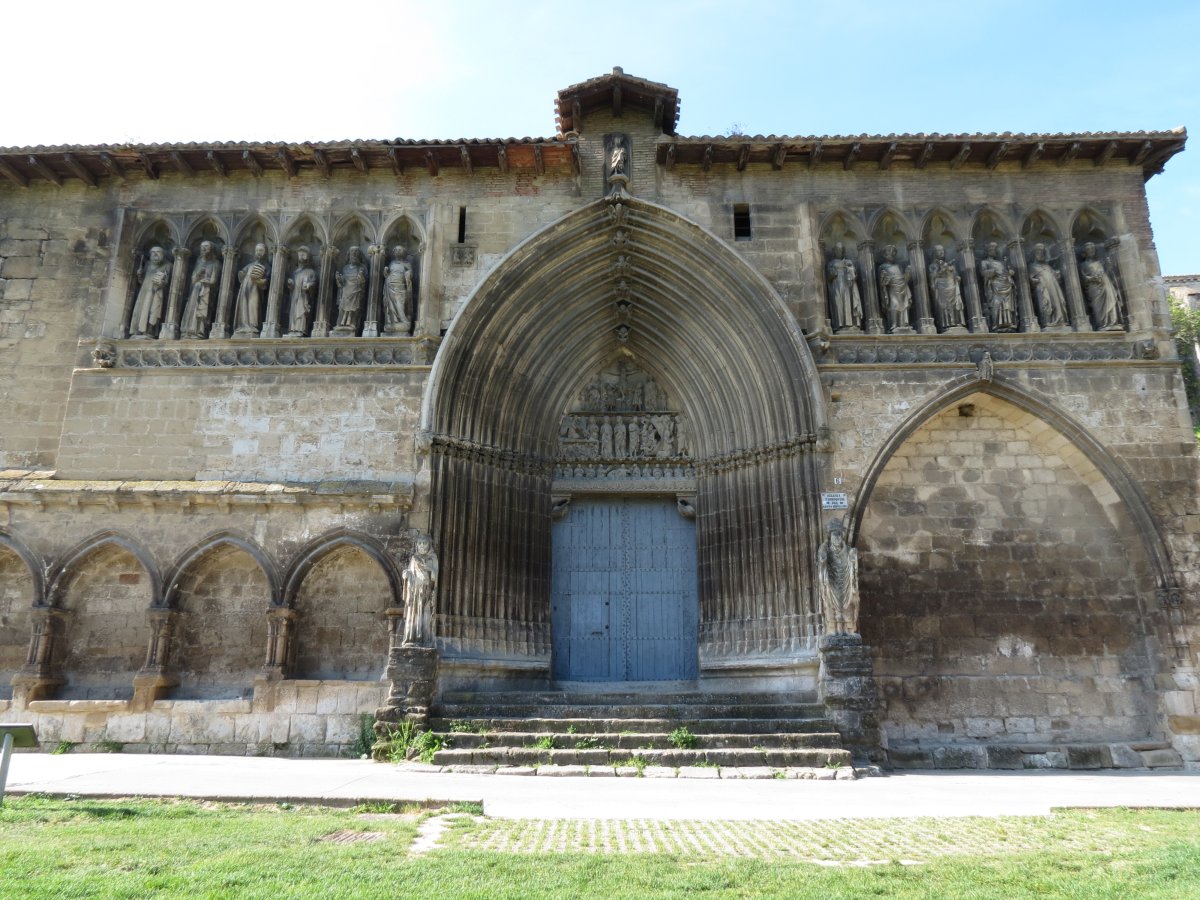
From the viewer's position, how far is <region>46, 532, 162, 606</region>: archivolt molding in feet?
34.5

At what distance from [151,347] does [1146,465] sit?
13906mm

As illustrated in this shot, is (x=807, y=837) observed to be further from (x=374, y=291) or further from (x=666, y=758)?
(x=374, y=291)

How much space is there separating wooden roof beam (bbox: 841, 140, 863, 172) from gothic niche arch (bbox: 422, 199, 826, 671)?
7.63 ft

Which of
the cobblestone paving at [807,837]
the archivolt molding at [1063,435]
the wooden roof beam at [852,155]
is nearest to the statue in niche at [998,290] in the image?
the archivolt molding at [1063,435]

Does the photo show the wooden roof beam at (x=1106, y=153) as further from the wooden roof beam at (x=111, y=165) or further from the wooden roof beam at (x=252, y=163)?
the wooden roof beam at (x=111, y=165)

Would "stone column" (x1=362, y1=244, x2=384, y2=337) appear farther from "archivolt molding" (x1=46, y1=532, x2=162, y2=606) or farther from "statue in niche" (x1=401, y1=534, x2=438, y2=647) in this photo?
"archivolt molding" (x1=46, y1=532, x2=162, y2=606)

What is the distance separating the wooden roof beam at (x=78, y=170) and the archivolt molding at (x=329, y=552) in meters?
6.77

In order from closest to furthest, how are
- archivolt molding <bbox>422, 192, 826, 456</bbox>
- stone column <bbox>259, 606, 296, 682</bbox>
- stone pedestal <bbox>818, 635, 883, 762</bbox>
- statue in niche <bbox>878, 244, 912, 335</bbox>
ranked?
stone pedestal <bbox>818, 635, 883, 762</bbox>
stone column <bbox>259, 606, 296, 682</bbox>
archivolt molding <bbox>422, 192, 826, 456</bbox>
statue in niche <bbox>878, 244, 912, 335</bbox>

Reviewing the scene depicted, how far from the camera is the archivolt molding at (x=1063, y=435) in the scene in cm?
1059

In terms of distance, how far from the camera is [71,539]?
10758mm

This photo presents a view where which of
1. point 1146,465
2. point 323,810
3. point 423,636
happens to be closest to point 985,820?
point 323,810

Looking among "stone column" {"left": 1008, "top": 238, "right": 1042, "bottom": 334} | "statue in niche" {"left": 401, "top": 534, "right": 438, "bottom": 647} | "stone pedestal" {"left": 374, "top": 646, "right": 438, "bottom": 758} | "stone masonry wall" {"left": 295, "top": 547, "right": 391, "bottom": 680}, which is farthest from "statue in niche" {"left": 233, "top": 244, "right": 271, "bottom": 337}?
"stone column" {"left": 1008, "top": 238, "right": 1042, "bottom": 334}

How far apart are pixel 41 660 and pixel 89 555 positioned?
1389 mm

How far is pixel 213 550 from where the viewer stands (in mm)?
10750
